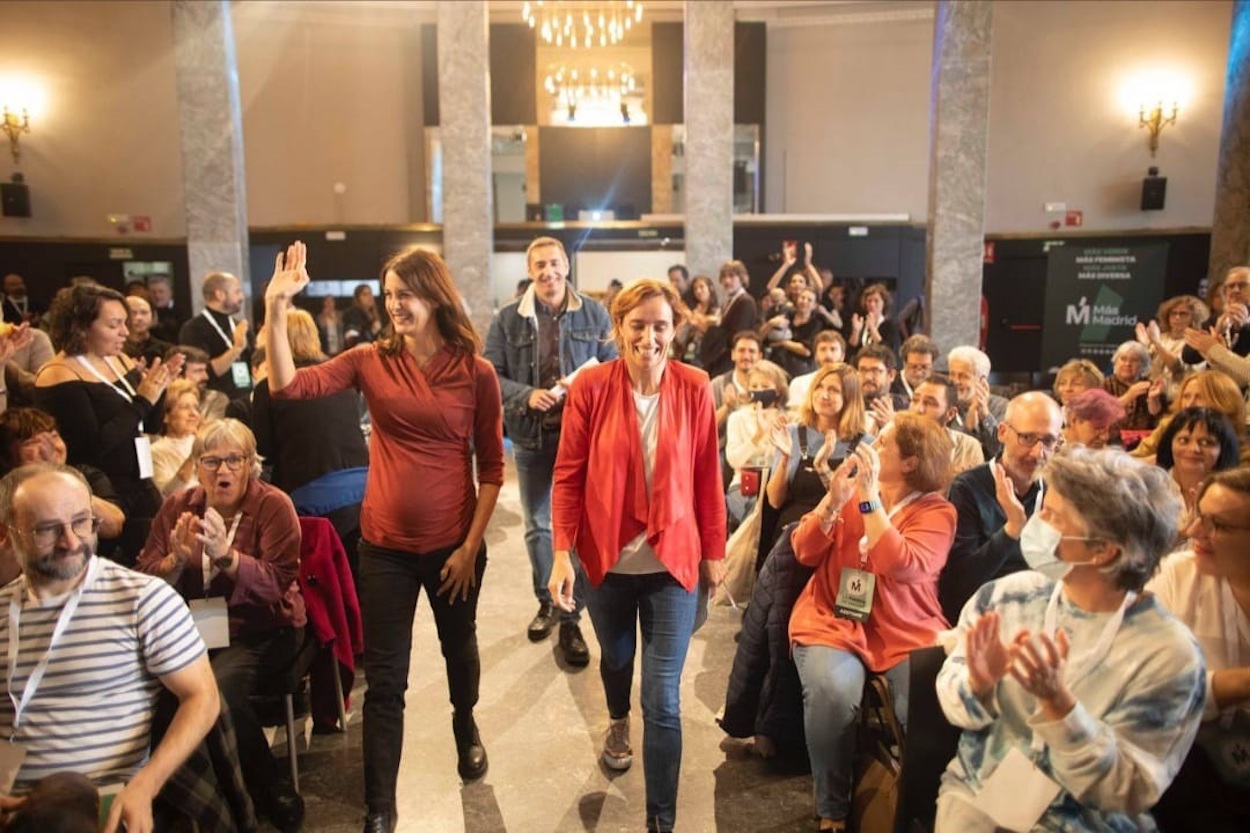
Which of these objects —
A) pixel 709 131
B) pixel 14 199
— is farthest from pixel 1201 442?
pixel 14 199

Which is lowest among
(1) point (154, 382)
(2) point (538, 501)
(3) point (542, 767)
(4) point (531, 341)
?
(3) point (542, 767)

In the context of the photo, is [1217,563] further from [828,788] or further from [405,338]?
[405,338]

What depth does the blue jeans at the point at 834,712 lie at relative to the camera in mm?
2459

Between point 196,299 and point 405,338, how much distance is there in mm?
6792

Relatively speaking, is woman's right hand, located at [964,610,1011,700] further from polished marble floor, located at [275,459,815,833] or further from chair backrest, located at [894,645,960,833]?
polished marble floor, located at [275,459,815,833]

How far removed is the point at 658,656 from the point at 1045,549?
1.07 metres

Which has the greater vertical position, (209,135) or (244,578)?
(209,135)

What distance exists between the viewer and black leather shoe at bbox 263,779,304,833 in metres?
2.61

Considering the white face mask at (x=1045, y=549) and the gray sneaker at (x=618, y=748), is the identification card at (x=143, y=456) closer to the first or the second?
the gray sneaker at (x=618, y=748)

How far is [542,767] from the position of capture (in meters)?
2.94

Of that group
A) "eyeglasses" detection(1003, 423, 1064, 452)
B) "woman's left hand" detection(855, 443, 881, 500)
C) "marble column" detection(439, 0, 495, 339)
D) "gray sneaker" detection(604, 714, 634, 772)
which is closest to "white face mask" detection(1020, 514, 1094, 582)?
"woman's left hand" detection(855, 443, 881, 500)

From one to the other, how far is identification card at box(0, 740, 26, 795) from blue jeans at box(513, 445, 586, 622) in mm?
2020

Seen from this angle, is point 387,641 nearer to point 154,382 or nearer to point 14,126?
point 154,382

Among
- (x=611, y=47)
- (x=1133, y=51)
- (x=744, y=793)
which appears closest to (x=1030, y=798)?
(x=744, y=793)
